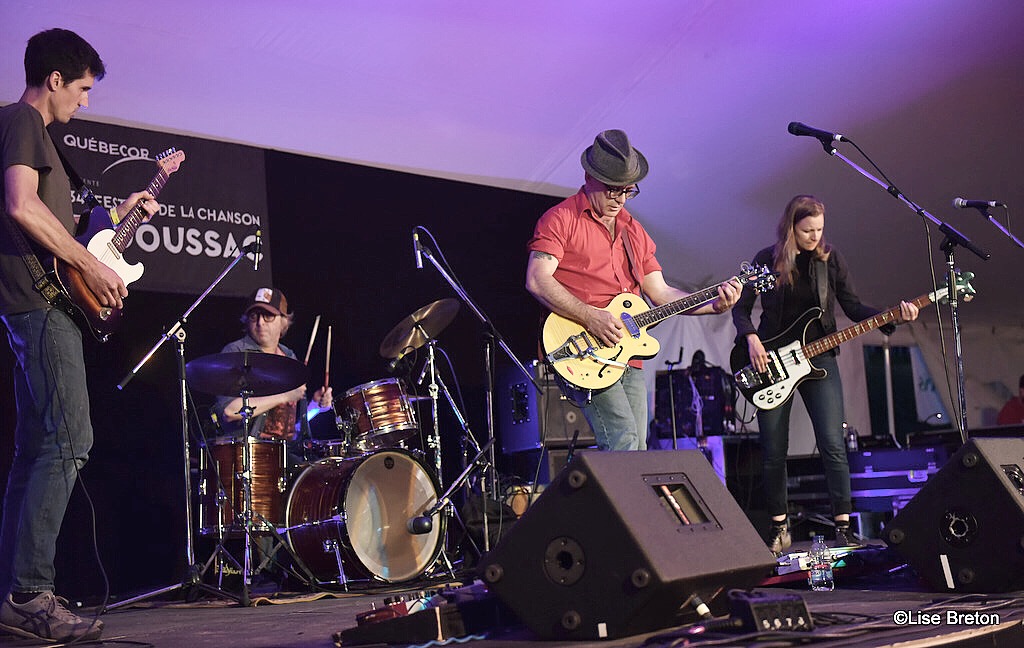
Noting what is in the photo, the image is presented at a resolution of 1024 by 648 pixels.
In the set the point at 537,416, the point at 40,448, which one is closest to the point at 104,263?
the point at 40,448

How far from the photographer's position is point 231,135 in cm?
645

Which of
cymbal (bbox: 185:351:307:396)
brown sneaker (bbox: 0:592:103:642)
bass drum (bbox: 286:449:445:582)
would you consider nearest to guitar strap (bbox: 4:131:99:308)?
brown sneaker (bbox: 0:592:103:642)

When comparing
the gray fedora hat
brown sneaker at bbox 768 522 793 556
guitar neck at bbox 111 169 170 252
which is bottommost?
brown sneaker at bbox 768 522 793 556

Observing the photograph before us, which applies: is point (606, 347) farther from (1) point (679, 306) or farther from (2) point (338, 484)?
(2) point (338, 484)

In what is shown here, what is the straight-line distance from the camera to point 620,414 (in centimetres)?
411

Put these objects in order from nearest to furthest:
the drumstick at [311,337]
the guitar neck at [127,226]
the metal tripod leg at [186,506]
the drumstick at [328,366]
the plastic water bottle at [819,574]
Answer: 1. the guitar neck at [127,226]
2. the plastic water bottle at [819,574]
3. the metal tripod leg at [186,506]
4. the drumstick at [328,366]
5. the drumstick at [311,337]

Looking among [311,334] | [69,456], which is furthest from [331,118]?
[69,456]

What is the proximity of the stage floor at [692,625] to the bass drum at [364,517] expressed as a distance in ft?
2.40

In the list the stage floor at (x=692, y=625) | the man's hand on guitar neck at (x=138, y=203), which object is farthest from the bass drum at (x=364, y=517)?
the man's hand on guitar neck at (x=138, y=203)

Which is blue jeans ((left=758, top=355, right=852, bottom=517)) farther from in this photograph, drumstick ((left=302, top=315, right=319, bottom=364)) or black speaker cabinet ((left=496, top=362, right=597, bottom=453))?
drumstick ((left=302, top=315, right=319, bottom=364))

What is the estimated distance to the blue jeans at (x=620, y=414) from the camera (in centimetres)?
409

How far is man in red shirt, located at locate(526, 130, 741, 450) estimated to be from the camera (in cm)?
415

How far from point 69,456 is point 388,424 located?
267 cm

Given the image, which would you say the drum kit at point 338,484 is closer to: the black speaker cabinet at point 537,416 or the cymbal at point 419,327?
the cymbal at point 419,327
